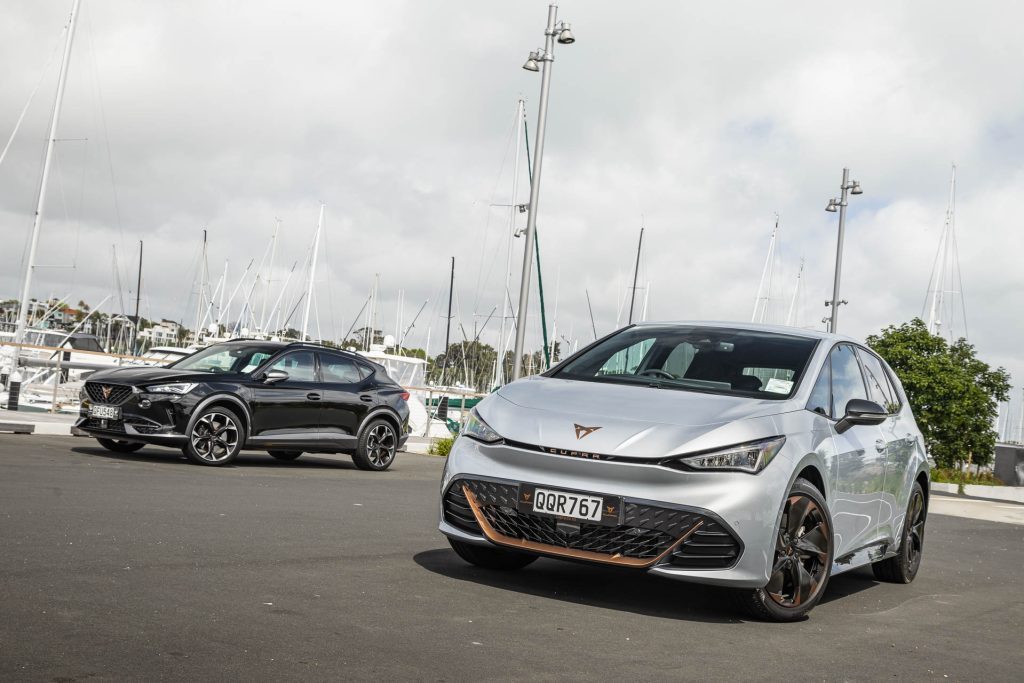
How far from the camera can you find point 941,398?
2021 inches

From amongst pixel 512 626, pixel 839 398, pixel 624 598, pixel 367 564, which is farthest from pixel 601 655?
pixel 839 398

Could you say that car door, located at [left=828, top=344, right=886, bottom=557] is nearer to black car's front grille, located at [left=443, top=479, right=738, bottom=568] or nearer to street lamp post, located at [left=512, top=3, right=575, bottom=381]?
black car's front grille, located at [left=443, top=479, right=738, bottom=568]

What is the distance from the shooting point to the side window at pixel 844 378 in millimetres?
6969

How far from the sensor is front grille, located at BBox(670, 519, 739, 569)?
5605mm

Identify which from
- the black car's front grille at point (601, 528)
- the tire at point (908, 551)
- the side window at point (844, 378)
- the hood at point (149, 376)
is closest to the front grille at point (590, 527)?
the black car's front grille at point (601, 528)

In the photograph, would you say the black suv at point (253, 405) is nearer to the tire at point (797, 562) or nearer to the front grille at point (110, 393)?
the front grille at point (110, 393)

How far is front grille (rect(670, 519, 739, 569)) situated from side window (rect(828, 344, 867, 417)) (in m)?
1.56

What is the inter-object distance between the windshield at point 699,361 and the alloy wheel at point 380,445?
8407 millimetres

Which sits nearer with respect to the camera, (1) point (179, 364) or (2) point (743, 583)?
(2) point (743, 583)

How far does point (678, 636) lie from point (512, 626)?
789mm

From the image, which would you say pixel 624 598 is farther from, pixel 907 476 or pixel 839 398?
pixel 907 476

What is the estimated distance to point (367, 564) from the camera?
6668mm

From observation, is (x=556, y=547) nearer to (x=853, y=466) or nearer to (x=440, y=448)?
(x=853, y=466)

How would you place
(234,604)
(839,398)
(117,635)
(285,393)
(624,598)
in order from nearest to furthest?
(117,635)
(234,604)
(624,598)
(839,398)
(285,393)
